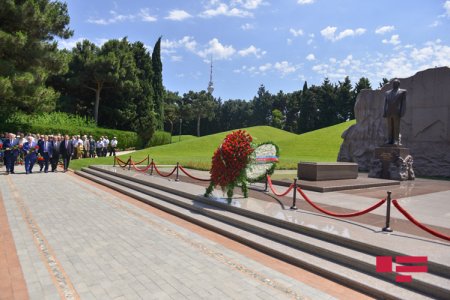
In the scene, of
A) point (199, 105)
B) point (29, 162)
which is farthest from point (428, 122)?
point (199, 105)

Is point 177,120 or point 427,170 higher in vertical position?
point 177,120

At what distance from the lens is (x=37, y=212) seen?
27.8 ft

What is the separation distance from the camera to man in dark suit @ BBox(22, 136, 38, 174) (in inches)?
661

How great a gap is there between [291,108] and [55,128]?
6252cm

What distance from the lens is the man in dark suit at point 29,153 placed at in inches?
661

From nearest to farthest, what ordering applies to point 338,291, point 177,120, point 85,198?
point 338,291, point 85,198, point 177,120

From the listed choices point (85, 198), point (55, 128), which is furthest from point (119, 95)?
point (85, 198)

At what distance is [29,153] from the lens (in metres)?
16.9

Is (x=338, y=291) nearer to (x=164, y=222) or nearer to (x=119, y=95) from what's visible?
(x=164, y=222)

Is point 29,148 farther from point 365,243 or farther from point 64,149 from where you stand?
point 365,243

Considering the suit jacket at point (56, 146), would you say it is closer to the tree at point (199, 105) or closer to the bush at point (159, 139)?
the bush at point (159, 139)

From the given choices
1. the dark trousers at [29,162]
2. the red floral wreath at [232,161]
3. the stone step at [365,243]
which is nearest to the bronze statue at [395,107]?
the red floral wreath at [232,161]

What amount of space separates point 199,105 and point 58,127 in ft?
174

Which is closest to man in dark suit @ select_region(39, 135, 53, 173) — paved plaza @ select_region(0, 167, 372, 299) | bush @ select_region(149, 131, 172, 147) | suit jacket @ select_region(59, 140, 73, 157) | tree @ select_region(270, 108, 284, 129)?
suit jacket @ select_region(59, 140, 73, 157)
